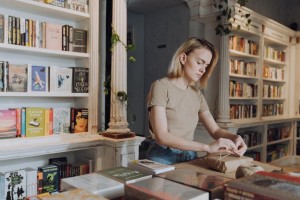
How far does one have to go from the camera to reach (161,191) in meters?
0.75

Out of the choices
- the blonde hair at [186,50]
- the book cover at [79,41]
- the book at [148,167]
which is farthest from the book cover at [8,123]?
the book at [148,167]

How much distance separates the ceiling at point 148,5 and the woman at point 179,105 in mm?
3371

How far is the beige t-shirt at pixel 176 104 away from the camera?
1487 mm

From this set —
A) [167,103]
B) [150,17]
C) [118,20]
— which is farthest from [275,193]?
[150,17]

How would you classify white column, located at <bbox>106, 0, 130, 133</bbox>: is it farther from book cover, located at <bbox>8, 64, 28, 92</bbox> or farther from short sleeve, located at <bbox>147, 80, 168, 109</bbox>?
short sleeve, located at <bbox>147, 80, 168, 109</bbox>

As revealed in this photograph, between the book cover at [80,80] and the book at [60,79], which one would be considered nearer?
the book at [60,79]

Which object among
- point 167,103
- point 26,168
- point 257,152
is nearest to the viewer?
point 167,103

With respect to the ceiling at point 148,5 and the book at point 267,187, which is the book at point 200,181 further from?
the ceiling at point 148,5

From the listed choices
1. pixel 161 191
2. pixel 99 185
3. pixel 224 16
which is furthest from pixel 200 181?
pixel 224 16

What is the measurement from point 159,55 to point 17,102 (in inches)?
123

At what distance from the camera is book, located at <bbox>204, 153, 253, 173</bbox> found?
115 centimetres

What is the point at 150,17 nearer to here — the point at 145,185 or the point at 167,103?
the point at 167,103

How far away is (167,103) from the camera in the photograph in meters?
1.51

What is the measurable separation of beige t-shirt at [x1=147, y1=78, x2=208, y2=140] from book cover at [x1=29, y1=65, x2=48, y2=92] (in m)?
1.37
